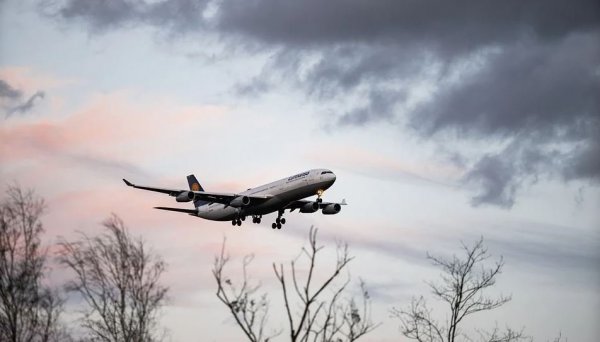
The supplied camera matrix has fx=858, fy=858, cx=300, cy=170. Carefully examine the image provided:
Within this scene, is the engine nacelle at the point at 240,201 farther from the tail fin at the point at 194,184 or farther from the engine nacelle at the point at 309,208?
the tail fin at the point at 194,184

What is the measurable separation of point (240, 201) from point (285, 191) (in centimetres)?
506

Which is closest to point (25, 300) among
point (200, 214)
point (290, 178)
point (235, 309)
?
point (235, 309)

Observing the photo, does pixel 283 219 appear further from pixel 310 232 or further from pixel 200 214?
pixel 310 232

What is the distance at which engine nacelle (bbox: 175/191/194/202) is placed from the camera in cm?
7981

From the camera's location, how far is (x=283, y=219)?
89312 mm

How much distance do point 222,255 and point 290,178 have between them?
63.6 m

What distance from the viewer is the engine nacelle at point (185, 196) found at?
79.8m

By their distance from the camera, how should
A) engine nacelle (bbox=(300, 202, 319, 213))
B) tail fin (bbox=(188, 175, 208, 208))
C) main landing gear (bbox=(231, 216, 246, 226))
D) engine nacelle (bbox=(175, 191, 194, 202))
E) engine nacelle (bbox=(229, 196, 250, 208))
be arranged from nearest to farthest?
engine nacelle (bbox=(175, 191, 194, 202)) → engine nacelle (bbox=(229, 196, 250, 208)) → engine nacelle (bbox=(300, 202, 319, 213)) → main landing gear (bbox=(231, 216, 246, 226)) → tail fin (bbox=(188, 175, 208, 208))

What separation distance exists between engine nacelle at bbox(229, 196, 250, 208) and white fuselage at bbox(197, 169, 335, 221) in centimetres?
96

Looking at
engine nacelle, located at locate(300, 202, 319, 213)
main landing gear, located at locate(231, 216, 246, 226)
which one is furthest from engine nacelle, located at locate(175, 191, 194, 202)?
engine nacelle, located at locate(300, 202, 319, 213)

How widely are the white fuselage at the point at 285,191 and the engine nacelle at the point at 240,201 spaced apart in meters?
0.96

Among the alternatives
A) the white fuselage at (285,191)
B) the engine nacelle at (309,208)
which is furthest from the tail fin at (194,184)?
the engine nacelle at (309,208)

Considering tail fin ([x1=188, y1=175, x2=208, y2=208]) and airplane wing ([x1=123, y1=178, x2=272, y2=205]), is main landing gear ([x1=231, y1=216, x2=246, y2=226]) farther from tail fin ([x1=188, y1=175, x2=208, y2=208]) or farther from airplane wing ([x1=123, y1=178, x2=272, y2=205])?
tail fin ([x1=188, y1=175, x2=208, y2=208])

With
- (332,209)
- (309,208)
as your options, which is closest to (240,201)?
(309,208)
